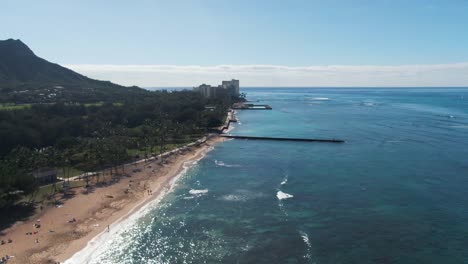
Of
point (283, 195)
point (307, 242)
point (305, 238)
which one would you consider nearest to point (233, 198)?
point (283, 195)

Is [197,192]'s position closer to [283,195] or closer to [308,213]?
[283,195]

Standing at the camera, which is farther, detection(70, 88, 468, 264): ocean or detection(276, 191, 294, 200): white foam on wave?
detection(276, 191, 294, 200): white foam on wave

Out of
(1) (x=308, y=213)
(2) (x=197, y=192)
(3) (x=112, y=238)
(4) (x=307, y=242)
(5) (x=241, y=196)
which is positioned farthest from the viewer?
(2) (x=197, y=192)

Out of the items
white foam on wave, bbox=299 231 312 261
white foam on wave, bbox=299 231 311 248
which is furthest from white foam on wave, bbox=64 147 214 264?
white foam on wave, bbox=299 231 311 248

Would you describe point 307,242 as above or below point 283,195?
below

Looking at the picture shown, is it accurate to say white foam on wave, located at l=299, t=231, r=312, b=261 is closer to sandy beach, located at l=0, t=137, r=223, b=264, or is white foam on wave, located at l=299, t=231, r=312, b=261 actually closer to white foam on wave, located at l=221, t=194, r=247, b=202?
white foam on wave, located at l=221, t=194, r=247, b=202

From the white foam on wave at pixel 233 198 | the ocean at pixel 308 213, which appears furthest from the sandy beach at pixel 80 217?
the white foam on wave at pixel 233 198

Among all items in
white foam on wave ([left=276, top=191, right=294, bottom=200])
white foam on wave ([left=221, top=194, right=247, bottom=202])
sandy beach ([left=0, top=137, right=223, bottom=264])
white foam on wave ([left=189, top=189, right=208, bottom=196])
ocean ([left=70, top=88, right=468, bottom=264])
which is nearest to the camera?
ocean ([left=70, top=88, right=468, bottom=264])

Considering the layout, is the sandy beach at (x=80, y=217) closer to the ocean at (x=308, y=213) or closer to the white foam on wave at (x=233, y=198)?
the ocean at (x=308, y=213)
